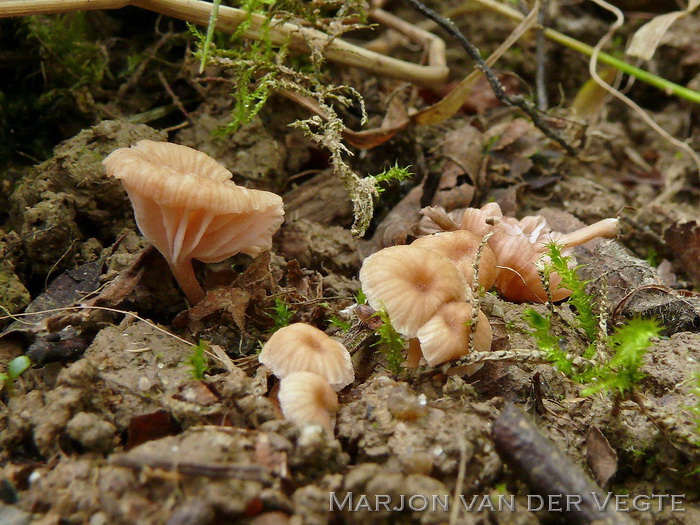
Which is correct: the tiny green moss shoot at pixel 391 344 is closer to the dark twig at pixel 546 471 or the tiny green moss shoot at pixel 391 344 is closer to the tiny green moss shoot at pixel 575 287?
the dark twig at pixel 546 471

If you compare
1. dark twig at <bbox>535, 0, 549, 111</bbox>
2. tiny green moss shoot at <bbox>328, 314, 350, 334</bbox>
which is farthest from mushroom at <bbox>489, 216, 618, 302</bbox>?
dark twig at <bbox>535, 0, 549, 111</bbox>

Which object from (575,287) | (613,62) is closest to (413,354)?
(575,287)

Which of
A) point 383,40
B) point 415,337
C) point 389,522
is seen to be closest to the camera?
point 389,522

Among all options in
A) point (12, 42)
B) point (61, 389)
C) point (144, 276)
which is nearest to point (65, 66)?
point (12, 42)

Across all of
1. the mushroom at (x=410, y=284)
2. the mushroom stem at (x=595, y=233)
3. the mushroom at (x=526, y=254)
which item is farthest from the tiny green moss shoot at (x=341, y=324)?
the mushroom stem at (x=595, y=233)

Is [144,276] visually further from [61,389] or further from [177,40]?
[177,40]

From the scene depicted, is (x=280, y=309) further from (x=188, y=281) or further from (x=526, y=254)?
(x=526, y=254)

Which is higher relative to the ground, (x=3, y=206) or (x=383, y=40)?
(x=383, y=40)
